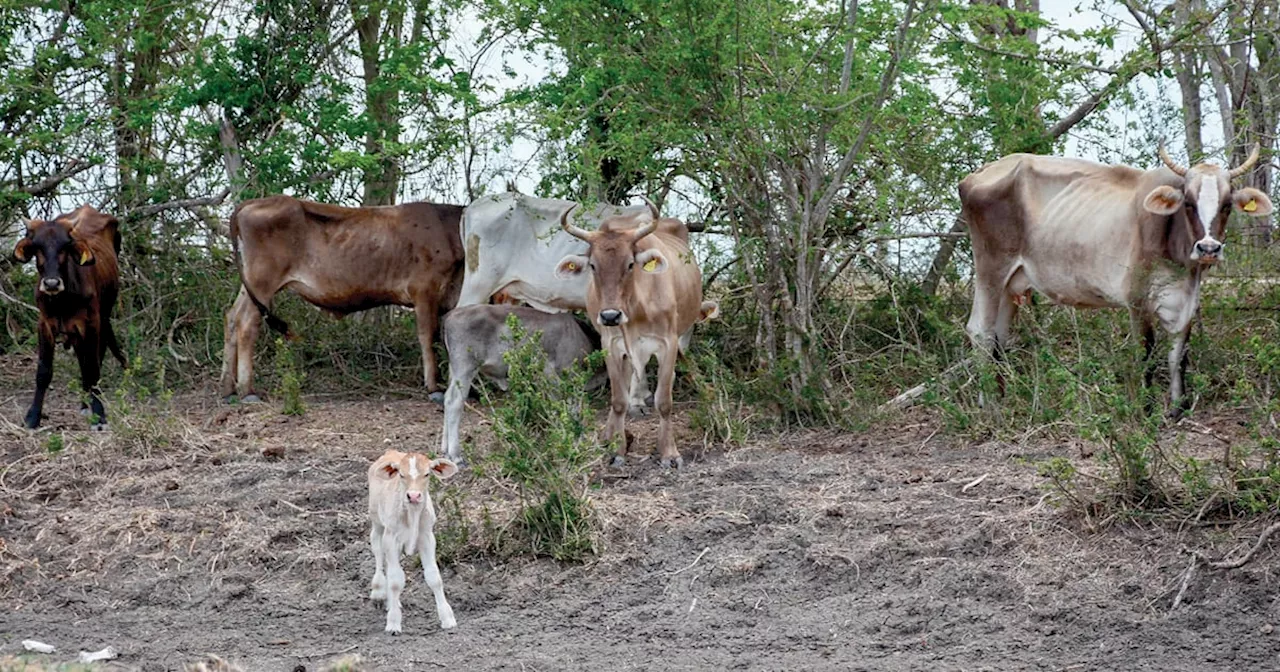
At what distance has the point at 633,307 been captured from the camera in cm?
970

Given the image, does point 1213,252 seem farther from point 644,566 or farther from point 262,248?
point 262,248

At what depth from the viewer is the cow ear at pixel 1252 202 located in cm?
946

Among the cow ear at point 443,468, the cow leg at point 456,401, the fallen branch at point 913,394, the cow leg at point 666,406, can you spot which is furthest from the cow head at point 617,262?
the cow ear at point 443,468

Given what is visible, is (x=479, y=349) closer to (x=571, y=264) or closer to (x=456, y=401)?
(x=456, y=401)

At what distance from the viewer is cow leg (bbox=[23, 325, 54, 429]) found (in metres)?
11.2

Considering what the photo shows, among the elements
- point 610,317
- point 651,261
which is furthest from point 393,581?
point 651,261

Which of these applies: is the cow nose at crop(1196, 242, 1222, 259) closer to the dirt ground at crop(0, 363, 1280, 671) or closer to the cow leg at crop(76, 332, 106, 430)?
the dirt ground at crop(0, 363, 1280, 671)

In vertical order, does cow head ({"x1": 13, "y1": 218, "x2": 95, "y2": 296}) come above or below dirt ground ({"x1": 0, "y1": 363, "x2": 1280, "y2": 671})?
above

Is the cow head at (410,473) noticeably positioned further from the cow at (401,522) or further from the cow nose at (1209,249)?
the cow nose at (1209,249)

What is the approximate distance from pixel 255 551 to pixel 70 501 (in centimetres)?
170

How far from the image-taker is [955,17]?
978 cm

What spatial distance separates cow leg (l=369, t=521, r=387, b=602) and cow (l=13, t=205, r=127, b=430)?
4.50 m

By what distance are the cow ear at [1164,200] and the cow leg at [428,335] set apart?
5.28 metres

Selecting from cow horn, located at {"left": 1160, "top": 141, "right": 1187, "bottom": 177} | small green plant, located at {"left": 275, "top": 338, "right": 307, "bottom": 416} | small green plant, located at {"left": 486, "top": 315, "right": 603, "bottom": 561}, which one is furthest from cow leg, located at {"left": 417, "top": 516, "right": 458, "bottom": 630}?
cow horn, located at {"left": 1160, "top": 141, "right": 1187, "bottom": 177}
